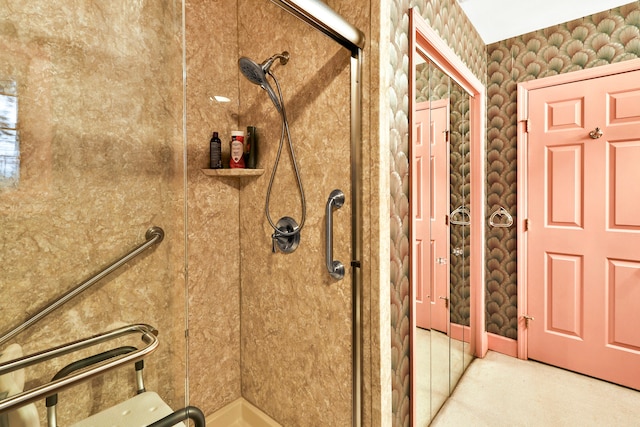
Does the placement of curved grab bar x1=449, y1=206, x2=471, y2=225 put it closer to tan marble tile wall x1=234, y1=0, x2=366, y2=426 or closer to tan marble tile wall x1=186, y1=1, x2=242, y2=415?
tan marble tile wall x1=234, y1=0, x2=366, y2=426

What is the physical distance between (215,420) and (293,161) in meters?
1.45

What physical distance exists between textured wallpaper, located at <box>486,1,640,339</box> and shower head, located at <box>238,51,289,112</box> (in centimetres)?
194

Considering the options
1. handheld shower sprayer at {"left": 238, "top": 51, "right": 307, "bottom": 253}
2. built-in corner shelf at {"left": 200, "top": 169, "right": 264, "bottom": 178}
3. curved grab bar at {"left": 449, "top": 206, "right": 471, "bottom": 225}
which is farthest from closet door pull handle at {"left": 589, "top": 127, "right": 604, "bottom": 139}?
built-in corner shelf at {"left": 200, "top": 169, "right": 264, "bottom": 178}

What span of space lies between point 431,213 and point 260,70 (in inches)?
42.5

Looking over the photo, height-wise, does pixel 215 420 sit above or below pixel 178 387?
below

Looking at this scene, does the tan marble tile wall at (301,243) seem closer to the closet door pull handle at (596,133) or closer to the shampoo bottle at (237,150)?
the shampoo bottle at (237,150)

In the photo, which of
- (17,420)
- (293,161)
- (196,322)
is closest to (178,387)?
(17,420)

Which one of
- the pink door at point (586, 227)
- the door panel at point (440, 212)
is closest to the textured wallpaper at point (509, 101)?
the pink door at point (586, 227)

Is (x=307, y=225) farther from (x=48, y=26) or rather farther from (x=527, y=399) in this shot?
(x=527, y=399)

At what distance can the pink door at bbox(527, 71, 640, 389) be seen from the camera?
1.98 meters

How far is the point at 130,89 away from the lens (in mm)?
795

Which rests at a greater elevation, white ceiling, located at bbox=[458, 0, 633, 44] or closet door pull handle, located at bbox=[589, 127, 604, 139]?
white ceiling, located at bbox=[458, 0, 633, 44]

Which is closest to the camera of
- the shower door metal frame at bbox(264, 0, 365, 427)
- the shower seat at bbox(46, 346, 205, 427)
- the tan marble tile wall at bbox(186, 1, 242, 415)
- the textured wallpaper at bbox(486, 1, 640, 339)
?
the shower seat at bbox(46, 346, 205, 427)

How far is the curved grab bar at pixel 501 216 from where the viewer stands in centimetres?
239
